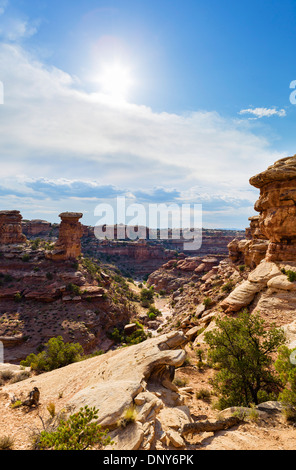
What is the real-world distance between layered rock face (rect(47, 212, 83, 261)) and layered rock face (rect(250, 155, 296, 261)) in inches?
1610

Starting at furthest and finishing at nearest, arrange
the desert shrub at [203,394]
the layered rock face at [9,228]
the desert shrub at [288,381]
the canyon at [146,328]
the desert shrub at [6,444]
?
the layered rock face at [9,228]
the desert shrub at [203,394]
the desert shrub at [288,381]
the canyon at [146,328]
the desert shrub at [6,444]

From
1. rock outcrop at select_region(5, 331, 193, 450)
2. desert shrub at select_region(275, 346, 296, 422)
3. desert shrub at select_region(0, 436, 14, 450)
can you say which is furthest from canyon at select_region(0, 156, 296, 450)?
desert shrub at select_region(275, 346, 296, 422)

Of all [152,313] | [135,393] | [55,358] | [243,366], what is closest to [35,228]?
[152,313]

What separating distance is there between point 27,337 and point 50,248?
70.1ft

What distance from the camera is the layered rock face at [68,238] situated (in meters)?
49.5

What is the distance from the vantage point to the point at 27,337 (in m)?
34.6

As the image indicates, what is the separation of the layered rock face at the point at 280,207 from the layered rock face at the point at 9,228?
170ft

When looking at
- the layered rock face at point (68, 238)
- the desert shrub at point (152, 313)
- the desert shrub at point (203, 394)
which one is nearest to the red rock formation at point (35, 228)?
the layered rock face at point (68, 238)

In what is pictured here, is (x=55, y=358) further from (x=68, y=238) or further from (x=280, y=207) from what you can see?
(x=68, y=238)

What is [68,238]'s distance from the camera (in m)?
50.6

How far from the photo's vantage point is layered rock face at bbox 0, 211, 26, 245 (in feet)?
167

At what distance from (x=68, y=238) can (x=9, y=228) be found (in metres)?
Result: 14.0

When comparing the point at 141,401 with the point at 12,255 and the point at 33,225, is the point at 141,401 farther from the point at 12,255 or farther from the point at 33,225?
the point at 33,225

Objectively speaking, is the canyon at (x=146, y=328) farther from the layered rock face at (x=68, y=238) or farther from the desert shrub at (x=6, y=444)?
the desert shrub at (x=6, y=444)
